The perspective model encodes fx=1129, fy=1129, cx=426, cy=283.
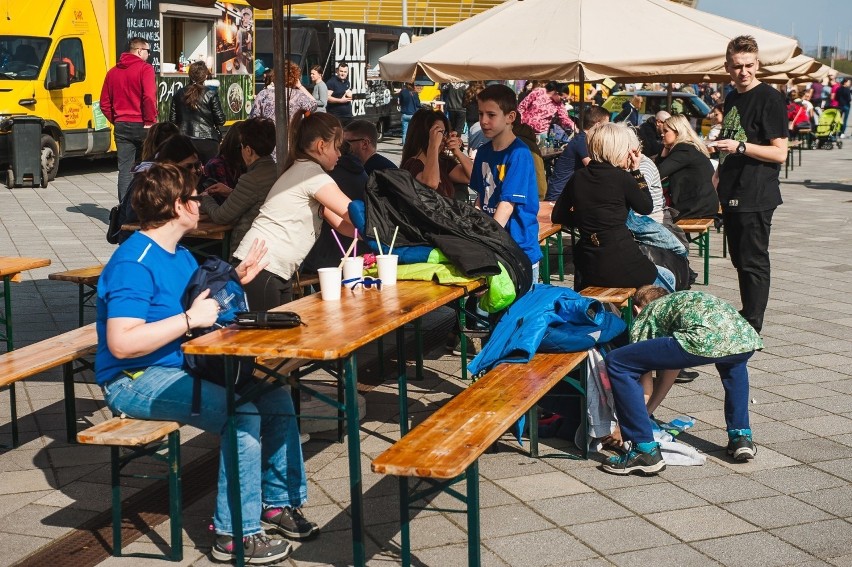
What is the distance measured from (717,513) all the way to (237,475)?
6.53 feet

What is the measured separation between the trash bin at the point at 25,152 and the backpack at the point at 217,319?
12.5 m

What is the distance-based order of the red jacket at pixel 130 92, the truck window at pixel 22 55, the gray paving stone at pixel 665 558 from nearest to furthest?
the gray paving stone at pixel 665 558, the red jacket at pixel 130 92, the truck window at pixel 22 55

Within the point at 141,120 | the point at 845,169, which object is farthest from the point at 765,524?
the point at 845,169

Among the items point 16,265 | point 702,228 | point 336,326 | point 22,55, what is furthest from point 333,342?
point 22,55

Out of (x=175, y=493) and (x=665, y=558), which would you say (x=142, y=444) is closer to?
(x=175, y=493)

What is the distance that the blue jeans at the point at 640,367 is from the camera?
5.06 metres

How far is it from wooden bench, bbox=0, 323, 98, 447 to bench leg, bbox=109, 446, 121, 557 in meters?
0.68

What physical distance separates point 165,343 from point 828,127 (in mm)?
28044

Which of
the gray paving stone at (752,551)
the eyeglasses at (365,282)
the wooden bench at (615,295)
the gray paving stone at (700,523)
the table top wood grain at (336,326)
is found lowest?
the gray paving stone at (700,523)

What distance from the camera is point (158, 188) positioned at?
4273mm

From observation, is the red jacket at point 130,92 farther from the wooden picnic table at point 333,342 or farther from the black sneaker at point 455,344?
the wooden picnic table at point 333,342

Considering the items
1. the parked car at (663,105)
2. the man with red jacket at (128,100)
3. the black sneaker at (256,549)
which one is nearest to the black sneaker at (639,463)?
the black sneaker at (256,549)

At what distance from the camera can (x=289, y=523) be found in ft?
14.6

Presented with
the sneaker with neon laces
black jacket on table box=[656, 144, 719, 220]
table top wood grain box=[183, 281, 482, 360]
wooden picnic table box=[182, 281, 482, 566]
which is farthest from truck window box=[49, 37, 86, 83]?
the sneaker with neon laces
